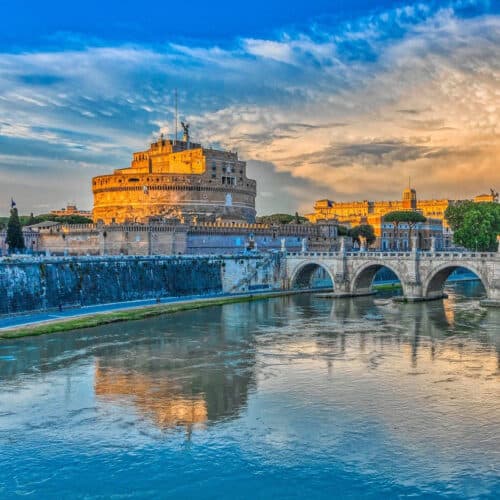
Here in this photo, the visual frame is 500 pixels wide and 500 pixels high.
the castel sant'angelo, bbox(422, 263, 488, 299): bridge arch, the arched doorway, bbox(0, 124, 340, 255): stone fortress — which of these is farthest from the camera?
the castel sant'angelo

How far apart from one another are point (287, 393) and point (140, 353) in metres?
9.15

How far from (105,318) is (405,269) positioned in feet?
76.2

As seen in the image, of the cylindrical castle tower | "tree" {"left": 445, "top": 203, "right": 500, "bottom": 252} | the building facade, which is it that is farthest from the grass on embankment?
"tree" {"left": 445, "top": 203, "right": 500, "bottom": 252}

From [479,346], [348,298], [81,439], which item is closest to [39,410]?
[81,439]

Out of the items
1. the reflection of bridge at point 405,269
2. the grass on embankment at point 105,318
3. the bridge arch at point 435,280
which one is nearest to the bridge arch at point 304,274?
the reflection of bridge at point 405,269

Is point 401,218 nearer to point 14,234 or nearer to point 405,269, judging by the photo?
point 405,269

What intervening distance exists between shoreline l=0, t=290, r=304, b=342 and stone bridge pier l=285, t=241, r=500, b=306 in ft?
22.2

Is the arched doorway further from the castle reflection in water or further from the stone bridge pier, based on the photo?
the castle reflection in water

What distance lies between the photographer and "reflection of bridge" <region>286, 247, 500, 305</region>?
45188 mm

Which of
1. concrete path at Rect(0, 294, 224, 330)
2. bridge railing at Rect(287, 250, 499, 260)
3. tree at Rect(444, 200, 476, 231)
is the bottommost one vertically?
concrete path at Rect(0, 294, 224, 330)

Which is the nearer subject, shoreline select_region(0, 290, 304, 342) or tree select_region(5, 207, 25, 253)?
shoreline select_region(0, 290, 304, 342)

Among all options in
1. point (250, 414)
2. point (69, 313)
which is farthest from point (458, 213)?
point (250, 414)

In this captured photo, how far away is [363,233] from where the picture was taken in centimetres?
8600

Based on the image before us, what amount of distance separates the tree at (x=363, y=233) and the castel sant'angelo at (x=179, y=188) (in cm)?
1468
